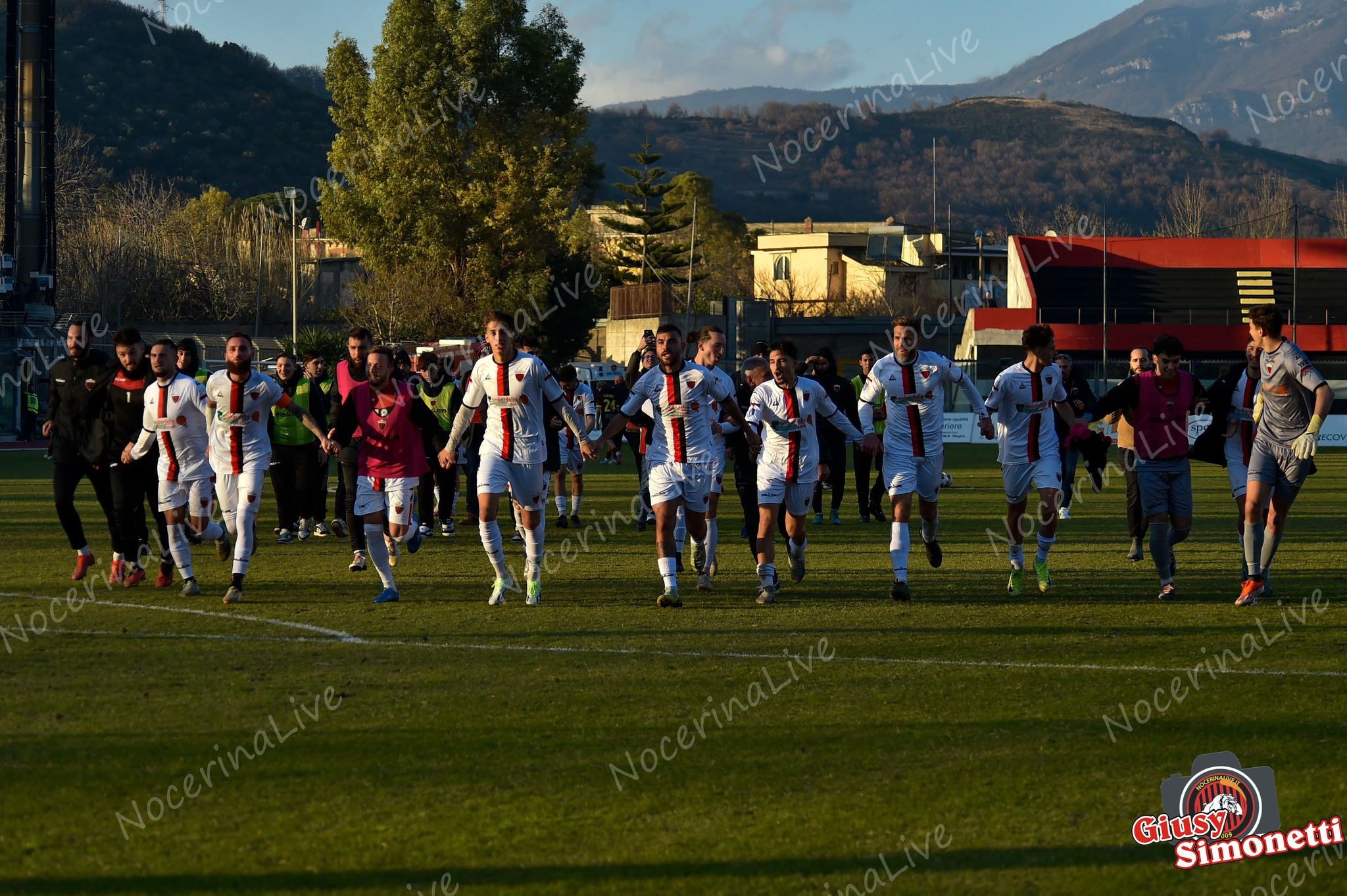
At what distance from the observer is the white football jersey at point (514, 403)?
11.2 metres

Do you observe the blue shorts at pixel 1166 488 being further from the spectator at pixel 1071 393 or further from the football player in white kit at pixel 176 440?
the football player in white kit at pixel 176 440

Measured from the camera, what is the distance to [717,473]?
39.0ft

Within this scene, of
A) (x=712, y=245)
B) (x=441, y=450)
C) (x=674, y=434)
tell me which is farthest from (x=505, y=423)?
(x=712, y=245)

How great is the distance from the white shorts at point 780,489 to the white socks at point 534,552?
176 centimetres

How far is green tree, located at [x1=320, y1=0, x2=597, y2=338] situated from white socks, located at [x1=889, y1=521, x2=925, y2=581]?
45424 millimetres

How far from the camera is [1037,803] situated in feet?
→ 19.3

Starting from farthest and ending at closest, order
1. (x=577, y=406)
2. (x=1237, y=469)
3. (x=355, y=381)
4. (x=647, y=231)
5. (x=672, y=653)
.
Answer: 1. (x=647, y=231)
2. (x=577, y=406)
3. (x=355, y=381)
4. (x=1237, y=469)
5. (x=672, y=653)

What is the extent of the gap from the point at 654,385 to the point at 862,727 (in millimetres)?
4710

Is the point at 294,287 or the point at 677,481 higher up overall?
the point at 294,287

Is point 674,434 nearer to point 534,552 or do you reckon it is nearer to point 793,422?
point 793,422

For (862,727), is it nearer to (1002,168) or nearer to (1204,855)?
(1204,855)

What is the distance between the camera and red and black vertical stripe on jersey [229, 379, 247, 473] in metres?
11.6

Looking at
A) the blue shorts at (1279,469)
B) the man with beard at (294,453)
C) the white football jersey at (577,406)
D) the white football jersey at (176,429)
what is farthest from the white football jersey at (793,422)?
the white football jersey at (577,406)

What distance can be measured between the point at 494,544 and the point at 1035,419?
449cm
